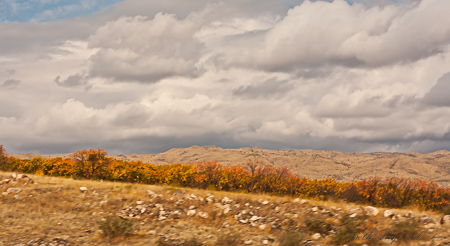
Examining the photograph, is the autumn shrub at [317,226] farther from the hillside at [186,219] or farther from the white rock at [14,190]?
the white rock at [14,190]

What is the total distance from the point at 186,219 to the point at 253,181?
42.1ft

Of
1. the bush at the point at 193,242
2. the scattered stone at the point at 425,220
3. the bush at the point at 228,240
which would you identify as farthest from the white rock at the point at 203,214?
the scattered stone at the point at 425,220

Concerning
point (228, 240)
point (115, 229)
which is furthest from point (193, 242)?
point (115, 229)

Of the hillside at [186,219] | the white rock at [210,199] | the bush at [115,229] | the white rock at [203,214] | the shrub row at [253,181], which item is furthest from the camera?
the shrub row at [253,181]

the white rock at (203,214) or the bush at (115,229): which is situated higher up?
the white rock at (203,214)

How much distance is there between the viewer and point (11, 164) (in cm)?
3791

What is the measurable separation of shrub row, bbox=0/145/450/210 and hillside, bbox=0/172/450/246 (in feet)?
31.8

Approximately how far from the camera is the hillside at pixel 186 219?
14867mm

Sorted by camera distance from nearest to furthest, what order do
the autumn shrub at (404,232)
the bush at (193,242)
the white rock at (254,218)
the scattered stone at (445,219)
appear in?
the autumn shrub at (404,232)
the bush at (193,242)
the scattered stone at (445,219)
the white rock at (254,218)

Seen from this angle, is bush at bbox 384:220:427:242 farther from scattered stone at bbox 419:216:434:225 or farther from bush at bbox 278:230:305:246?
bush at bbox 278:230:305:246

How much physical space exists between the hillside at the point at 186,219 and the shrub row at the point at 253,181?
9.70 m

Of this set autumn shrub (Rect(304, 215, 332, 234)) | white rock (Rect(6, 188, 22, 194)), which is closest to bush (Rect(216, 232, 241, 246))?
autumn shrub (Rect(304, 215, 332, 234))

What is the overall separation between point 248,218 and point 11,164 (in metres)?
30.9

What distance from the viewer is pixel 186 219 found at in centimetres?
1891
